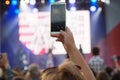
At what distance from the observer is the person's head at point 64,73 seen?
1.37 meters

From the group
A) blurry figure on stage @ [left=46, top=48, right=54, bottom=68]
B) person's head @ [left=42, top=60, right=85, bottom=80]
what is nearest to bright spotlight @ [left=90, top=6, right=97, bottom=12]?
blurry figure on stage @ [left=46, top=48, right=54, bottom=68]

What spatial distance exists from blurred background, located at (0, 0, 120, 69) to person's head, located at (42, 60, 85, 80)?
1332 centimetres

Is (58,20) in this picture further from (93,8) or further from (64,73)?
(93,8)

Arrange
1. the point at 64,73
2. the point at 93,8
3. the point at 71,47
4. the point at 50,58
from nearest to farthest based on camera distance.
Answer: the point at 64,73
the point at 71,47
the point at 50,58
the point at 93,8

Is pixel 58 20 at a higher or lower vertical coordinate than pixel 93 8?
higher

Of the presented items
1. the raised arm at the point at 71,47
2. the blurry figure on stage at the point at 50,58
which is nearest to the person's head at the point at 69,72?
the raised arm at the point at 71,47

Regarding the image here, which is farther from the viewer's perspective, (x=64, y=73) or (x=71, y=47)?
(x=71, y=47)

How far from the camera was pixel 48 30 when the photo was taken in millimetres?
15328

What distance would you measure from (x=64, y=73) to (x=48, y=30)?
45.8 ft

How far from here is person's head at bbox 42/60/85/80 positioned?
1.37 metres

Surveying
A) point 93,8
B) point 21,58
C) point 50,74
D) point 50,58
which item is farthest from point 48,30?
point 50,74

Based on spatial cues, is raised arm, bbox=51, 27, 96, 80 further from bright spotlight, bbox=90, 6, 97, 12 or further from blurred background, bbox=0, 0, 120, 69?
bright spotlight, bbox=90, 6, 97, 12

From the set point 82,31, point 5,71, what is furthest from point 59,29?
point 82,31

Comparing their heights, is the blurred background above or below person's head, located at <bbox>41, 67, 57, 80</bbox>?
below
